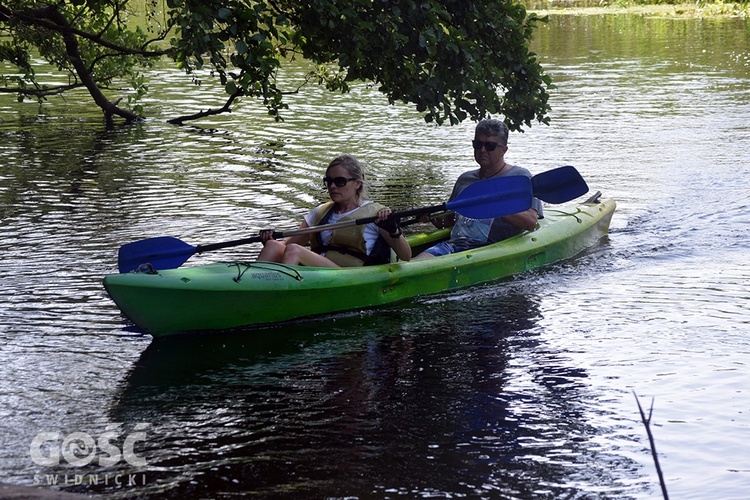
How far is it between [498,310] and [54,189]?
5613 millimetres

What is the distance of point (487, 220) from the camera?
684 centimetres

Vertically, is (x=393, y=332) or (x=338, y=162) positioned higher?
(x=338, y=162)

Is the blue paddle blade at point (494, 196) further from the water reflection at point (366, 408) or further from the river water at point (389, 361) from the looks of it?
the water reflection at point (366, 408)

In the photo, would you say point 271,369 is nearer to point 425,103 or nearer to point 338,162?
point 338,162

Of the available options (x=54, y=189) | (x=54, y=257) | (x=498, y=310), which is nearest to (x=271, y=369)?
(x=498, y=310)

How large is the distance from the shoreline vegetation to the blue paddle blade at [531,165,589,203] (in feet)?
78.3

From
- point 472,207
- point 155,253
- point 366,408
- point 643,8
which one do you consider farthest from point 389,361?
point 643,8

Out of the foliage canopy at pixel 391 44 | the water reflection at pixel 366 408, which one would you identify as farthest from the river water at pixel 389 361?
the foliage canopy at pixel 391 44

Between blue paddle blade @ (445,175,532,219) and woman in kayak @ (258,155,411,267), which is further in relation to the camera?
blue paddle blade @ (445,175,532,219)

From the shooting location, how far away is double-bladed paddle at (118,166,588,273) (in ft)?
18.9

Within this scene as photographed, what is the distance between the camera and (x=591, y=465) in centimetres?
380

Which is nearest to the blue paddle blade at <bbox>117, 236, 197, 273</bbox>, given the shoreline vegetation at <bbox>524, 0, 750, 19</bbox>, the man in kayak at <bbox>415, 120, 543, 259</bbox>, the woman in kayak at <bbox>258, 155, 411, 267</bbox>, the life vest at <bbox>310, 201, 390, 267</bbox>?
the woman in kayak at <bbox>258, 155, 411, 267</bbox>

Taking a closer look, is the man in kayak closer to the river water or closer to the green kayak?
the green kayak

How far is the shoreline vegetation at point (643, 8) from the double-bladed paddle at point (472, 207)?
2393 centimetres
